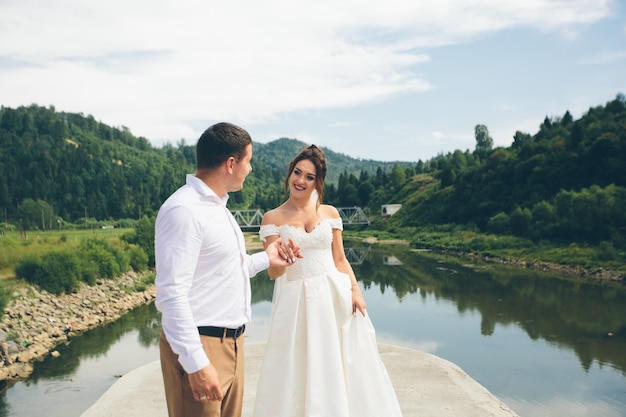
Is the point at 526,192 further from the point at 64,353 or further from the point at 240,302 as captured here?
the point at 240,302

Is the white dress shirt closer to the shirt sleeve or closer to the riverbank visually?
the shirt sleeve

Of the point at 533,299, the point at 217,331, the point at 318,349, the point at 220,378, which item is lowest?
the point at 533,299

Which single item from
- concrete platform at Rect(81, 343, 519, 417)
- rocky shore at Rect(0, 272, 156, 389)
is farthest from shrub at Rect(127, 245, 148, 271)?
concrete platform at Rect(81, 343, 519, 417)

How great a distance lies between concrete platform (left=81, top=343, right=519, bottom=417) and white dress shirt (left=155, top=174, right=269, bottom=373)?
3341mm

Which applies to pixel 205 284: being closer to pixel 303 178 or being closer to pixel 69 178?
pixel 303 178

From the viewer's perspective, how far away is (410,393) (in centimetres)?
584

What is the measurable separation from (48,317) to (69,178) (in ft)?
221

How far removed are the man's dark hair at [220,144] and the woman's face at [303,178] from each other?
139cm

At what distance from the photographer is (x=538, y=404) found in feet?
31.6

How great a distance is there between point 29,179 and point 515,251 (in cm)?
6281

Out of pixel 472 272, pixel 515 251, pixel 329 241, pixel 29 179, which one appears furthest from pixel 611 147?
pixel 29 179

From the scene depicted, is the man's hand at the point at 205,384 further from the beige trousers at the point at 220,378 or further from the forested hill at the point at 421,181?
the forested hill at the point at 421,181

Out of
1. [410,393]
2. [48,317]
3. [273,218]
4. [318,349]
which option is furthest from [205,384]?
[48,317]

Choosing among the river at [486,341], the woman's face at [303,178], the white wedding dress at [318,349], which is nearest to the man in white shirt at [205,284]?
the white wedding dress at [318,349]
